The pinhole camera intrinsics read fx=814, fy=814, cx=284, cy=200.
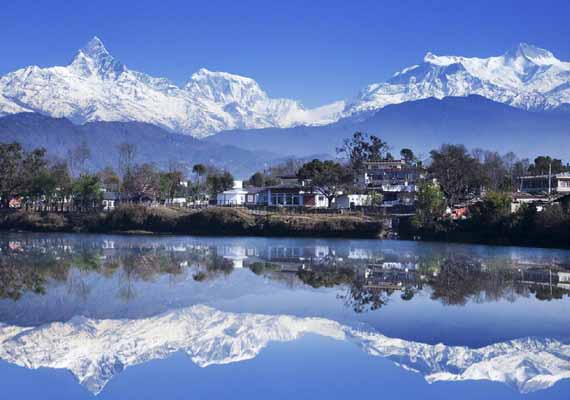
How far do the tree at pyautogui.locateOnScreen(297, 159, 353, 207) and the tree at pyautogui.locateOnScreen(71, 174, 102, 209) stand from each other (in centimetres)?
2182

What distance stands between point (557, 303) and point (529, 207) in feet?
92.6

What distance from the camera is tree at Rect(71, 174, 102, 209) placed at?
268 feet

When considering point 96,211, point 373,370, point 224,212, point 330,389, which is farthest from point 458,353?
point 96,211

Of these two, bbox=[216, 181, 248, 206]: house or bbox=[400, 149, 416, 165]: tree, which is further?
bbox=[400, 149, 416, 165]: tree

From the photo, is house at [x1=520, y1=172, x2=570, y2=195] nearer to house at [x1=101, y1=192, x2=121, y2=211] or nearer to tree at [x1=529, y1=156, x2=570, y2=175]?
tree at [x1=529, y1=156, x2=570, y2=175]

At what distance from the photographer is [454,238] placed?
2291 inches

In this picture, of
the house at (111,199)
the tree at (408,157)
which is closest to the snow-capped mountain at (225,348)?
the house at (111,199)

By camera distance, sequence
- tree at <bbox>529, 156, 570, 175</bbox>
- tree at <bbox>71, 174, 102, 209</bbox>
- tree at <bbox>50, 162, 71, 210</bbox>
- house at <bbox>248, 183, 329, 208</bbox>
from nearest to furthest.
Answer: tree at <bbox>71, 174, 102, 209</bbox>, tree at <bbox>50, 162, 71, 210</bbox>, house at <bbox>248, 183, 329, 208</bbox>, tree at <bbox>529, 156, 570, 175</bbox>

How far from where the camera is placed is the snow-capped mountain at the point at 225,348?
18.4 m

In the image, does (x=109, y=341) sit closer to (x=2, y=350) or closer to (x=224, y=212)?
(x=2, y=350)

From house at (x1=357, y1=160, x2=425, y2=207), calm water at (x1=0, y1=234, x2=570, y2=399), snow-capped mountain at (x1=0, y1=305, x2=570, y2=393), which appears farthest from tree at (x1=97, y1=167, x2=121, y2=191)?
snow-capped mountain at (x1=0, y1=305, x2=570, y2=393)

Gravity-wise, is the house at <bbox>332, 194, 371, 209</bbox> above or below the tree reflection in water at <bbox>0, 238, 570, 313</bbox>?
above

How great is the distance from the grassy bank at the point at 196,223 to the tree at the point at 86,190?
7958 mm

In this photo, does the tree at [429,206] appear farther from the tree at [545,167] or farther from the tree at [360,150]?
the tree at [545,167]
